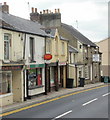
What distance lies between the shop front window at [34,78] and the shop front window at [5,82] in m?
2.61

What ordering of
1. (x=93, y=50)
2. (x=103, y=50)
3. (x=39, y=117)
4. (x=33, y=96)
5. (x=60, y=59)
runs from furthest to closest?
(x=103, y=50) → (x=93, y=50) → (x=60, y=59) → (x=33, y=96) → (x=39, y=117)

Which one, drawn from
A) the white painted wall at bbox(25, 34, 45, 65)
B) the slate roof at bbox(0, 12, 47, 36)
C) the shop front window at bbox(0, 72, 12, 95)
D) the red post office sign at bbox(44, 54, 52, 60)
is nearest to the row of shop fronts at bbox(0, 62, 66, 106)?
the shop front window at bbox(0, 72, 12, 95)

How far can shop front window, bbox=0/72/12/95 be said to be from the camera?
18.7 m

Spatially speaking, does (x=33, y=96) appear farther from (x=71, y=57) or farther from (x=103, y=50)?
(x=103, y=50)

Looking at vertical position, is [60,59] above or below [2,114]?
above

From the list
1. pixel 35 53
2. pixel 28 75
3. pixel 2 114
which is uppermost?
pixel 35 53

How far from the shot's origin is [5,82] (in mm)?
19281

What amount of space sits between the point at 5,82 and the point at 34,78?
4.98 metres

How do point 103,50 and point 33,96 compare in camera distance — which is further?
point 103,50

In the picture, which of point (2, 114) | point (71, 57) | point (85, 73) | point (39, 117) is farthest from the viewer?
point (85, 73)

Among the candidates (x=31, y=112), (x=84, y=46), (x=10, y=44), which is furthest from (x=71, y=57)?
(x=31, y=112)

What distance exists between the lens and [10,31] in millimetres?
19172

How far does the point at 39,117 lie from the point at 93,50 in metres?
32.1

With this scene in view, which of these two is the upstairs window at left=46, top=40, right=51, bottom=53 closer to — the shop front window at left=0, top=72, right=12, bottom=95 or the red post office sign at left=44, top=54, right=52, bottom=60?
the red post office sign at left=44, top=54, right=52, bottom=60
